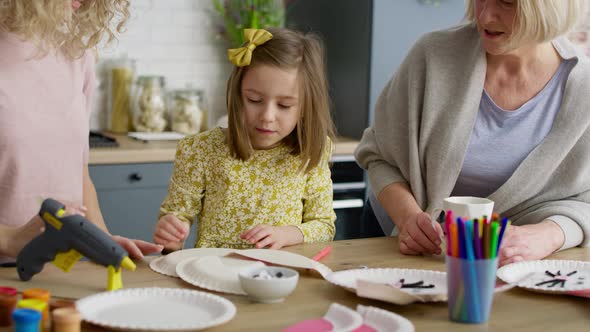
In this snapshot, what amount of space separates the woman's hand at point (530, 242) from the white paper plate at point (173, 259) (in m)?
0.60

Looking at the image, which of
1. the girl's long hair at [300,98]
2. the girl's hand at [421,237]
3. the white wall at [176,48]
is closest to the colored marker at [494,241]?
the girl's hand at [421,237]

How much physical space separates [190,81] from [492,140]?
2.41 m

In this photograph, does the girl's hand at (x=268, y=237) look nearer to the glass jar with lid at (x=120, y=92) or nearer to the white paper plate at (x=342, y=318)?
the white paper plate at (x=342, y=318)

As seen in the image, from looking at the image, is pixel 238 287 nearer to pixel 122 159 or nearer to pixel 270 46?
pixel 270 46

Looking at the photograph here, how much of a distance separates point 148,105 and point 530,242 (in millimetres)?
2541

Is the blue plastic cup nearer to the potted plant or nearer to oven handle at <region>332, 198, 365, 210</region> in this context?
oven handle at <region>332, 198, 365, 210</region>

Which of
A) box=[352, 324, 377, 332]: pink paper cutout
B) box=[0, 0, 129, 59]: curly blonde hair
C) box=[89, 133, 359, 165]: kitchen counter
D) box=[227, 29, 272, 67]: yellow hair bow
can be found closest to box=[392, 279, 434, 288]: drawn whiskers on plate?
box=[352, 324, 377, 332]: pink paper cutout

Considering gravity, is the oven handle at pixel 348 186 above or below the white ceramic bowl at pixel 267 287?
below

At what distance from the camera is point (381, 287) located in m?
1.41

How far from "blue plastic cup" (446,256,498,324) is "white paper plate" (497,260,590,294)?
0.73ft

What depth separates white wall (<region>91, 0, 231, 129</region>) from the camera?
13.2ft

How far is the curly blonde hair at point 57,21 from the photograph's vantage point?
178 centimetres

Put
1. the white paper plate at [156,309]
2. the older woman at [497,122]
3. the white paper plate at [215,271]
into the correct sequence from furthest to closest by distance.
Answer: the older woman at [497,122] → the white paper plate at [215,271] → the white paper plate at [156,309]

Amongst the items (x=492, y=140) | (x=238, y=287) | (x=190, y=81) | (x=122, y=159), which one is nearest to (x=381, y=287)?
(x=238, y=287)
